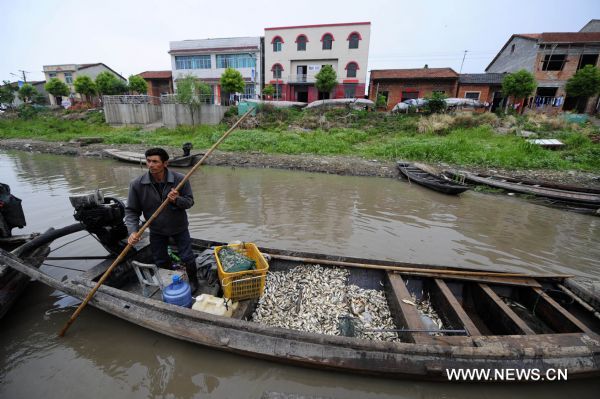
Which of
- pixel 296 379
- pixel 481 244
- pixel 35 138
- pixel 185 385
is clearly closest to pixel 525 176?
pixel 481 244

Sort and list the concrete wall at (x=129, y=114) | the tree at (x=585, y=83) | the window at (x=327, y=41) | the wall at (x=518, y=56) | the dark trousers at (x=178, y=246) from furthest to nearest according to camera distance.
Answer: the window at (x=327, y=41) < the concrete wall at (x=129, y=114) < the wall at (x=518, y=56) < the tree at (x=585, y=83) < the dark trousers at (x=178, y=246)

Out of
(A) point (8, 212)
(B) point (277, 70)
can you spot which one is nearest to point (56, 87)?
(B) point (277, 70)

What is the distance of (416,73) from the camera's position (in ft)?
85.1

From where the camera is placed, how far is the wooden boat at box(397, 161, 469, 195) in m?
10.0

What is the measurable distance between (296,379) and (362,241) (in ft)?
13.8

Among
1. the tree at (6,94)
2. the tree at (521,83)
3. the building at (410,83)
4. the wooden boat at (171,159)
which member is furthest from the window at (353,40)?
the tree at (6,94)

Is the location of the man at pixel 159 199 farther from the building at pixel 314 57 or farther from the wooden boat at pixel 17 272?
the building at pixel 314 57

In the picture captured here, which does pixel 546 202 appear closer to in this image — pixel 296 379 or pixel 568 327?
pixel 568 327

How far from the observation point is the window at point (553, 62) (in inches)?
883

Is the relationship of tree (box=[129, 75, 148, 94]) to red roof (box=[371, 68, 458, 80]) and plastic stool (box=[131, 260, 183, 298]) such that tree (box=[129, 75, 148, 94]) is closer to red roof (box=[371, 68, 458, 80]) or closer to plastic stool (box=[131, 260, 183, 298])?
red roof (box=[371, 68, 458, 80])

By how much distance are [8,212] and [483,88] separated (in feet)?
102

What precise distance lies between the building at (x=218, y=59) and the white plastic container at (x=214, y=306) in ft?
101

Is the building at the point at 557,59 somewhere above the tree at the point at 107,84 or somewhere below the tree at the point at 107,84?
above

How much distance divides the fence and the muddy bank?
6.27 meters
